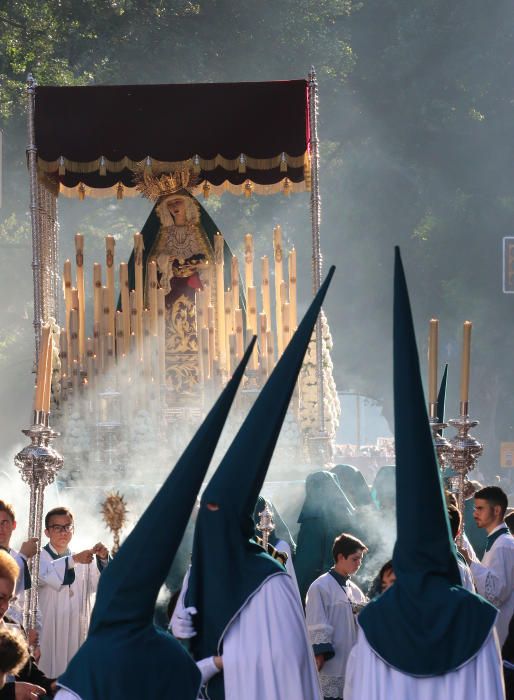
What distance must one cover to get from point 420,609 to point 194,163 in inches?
→ 320

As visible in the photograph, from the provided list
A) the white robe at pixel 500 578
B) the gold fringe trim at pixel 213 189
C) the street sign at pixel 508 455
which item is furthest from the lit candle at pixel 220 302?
the street sign at pixel 508 455

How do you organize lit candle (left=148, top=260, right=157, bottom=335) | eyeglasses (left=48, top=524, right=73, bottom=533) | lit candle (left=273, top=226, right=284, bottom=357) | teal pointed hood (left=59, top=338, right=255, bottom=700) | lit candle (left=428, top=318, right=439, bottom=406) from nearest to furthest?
teal pointed hood (left=59, top=338, right=255, bottom=700)
lit candle (left=428, top=318, right=439, bottom=406)
eyeglasses (left=48, top=524, right=73, bottom=533)
lit candle (left=273, top=226, right=284, bottom=357)
lit candle (left=148, top=260, right=157, bottom=335)

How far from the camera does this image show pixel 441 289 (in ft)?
105

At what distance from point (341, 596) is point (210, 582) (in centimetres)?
245

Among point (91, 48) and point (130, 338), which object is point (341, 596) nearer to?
point (130, 338)

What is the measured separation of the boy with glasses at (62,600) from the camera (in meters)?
7.93

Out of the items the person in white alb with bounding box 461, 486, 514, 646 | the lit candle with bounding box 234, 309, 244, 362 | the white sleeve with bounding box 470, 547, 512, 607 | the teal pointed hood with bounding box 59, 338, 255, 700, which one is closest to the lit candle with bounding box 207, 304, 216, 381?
the lit candle with bounding box 234, 309, 244, 362

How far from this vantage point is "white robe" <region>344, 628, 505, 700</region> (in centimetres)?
442

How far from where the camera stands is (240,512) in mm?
4887

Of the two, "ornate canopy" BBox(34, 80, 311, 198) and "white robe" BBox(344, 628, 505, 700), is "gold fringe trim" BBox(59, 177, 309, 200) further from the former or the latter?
"white robe" BBox(344, 628, 505, 700)

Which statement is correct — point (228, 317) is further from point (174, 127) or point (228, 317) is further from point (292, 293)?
point (174, 127)

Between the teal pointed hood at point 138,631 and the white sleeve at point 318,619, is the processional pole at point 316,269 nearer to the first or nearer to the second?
the white sleeve at point 318,619

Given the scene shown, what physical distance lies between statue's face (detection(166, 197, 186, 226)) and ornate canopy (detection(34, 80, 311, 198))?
2.52 feet

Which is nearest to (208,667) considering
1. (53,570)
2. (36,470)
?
(36,470)
